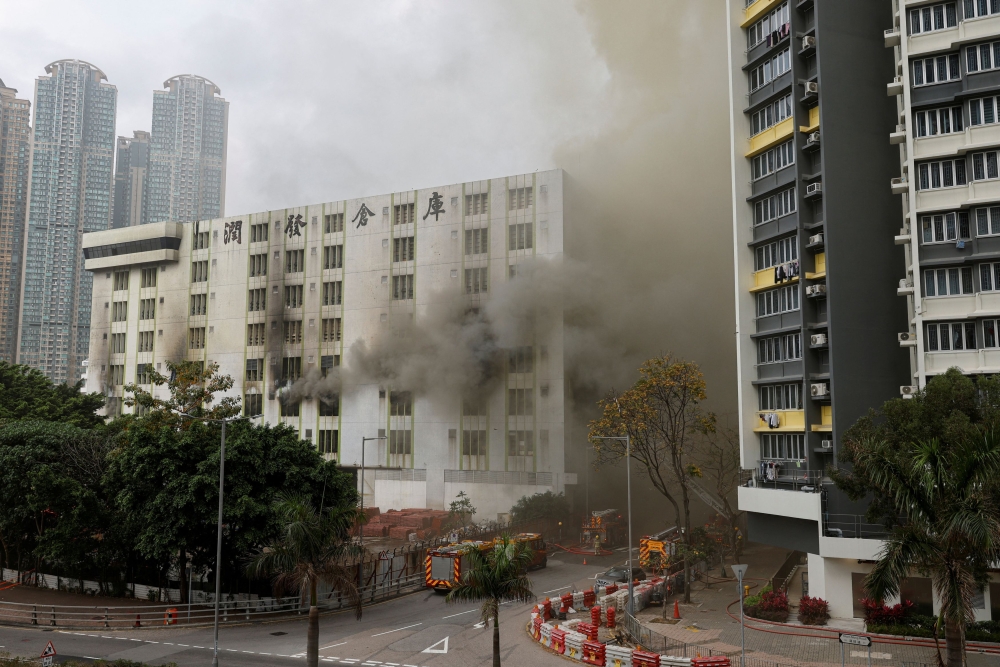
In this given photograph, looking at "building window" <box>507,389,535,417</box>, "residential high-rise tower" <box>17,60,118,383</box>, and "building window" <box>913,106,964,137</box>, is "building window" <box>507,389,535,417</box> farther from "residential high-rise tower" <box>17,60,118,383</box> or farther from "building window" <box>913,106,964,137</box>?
"residential high-rise tower" <box>17,60,118,383</box>

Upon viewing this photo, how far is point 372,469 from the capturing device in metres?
75.4

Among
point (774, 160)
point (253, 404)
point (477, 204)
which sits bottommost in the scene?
point (253, 404)

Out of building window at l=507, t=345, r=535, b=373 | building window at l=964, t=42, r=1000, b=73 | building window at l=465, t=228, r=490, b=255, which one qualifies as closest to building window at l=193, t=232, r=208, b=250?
building window at l=465, t=228, r=490, b=255

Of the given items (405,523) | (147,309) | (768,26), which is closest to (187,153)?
(147,309)

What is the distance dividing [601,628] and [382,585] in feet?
43.8

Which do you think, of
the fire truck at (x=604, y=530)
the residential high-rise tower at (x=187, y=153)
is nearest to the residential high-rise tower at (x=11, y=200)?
the residential high-rise tower at (x=187, y=153)

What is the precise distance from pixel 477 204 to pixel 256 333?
29.6 m

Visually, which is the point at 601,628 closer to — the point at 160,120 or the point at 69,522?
the point at 69,522

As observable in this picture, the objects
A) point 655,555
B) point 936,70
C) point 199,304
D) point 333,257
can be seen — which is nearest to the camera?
point 936,70

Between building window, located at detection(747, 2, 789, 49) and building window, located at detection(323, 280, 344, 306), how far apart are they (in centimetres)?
4815

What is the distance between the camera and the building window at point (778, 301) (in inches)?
1561

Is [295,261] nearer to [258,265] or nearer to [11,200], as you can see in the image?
[258,265]

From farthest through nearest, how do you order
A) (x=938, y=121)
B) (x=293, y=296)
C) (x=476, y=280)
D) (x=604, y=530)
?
1. (x=293, y=296)
2. (x=476, y=280)
3. (x=604, y=530)
4. (x=938, y=121)

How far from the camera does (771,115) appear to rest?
41719 millimetres
